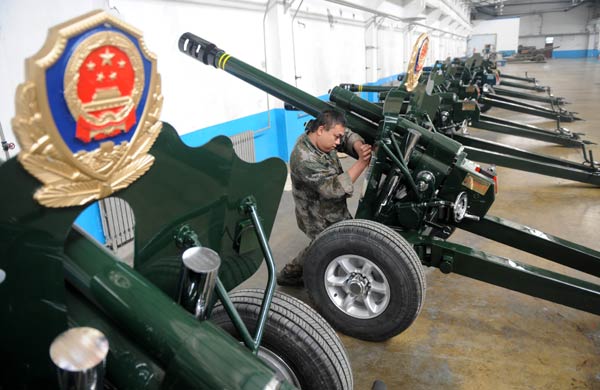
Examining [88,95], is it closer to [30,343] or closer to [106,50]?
[106,50]

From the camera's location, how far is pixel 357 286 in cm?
251

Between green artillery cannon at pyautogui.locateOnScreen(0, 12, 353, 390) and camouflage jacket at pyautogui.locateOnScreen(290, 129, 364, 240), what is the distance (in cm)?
149

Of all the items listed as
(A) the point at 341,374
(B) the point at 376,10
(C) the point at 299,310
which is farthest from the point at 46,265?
(B) the point at 376,10

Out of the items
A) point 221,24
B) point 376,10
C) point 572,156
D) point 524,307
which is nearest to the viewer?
point 524,307

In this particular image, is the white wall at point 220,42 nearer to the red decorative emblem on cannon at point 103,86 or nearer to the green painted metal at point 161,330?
the red decorative emblem on cannon at point 103,86

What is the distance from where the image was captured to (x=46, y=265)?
823 mm

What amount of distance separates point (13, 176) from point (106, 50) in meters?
0.27

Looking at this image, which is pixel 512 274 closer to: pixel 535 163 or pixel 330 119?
pixel 330 119

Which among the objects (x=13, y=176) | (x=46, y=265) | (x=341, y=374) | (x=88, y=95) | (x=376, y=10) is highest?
(x=376, y=10)

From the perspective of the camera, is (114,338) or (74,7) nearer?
(114,338)

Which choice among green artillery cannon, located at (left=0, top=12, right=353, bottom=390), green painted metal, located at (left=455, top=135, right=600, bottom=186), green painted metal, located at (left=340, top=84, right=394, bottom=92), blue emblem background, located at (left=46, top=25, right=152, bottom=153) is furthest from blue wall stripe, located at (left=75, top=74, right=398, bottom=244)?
blue emblem background, located at (left=46, top=25, right=152, bottom=153)

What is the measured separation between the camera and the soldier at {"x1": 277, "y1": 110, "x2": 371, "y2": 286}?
2.69 m

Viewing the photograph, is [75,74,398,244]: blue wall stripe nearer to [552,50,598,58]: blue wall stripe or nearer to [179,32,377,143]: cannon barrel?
[179,32,377,143]: cannon barrel

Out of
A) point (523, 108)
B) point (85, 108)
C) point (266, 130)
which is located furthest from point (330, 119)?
point (523, 108)
